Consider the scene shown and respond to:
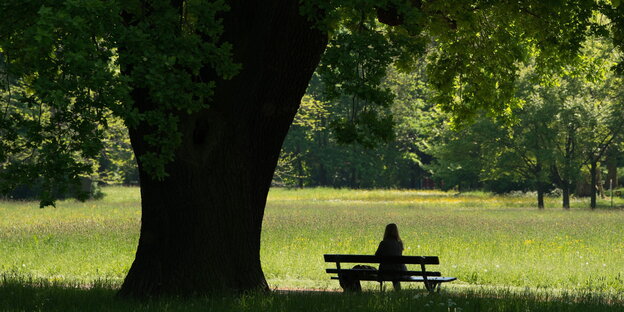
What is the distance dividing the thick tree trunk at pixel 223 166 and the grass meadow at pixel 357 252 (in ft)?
2.43

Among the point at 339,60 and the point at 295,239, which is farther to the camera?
the point at 295,239

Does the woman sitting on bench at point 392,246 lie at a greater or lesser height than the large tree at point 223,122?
lesser

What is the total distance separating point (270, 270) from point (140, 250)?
6.50m

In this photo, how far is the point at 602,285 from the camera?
54.1 feet

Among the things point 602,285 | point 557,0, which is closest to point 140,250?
point 557,0

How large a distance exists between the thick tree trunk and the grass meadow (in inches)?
29.1

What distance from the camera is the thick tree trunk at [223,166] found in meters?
12.0

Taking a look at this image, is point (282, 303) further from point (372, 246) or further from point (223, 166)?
point (372, 246)

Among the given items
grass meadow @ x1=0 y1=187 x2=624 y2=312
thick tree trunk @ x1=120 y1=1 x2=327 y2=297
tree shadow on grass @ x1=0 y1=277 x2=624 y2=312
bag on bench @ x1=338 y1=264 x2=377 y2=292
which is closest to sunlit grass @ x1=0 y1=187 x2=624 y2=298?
grass meadow @ x1=0 y1=187 x2=624 y2=312

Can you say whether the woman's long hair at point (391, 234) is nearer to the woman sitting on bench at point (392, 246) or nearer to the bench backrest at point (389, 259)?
the woman sitting on bench at point (392, 246)

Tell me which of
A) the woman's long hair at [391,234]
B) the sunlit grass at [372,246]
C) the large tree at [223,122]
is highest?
the large tree at [223,122]

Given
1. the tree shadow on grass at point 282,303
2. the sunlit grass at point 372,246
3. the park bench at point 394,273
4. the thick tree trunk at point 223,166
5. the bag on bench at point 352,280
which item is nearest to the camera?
the tree shadow on grass at point 282,303

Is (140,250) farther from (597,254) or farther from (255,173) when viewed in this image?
(597,254)

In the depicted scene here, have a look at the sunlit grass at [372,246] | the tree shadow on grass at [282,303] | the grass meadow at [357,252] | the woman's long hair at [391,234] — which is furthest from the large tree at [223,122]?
the sunlit grass at [372,246]
